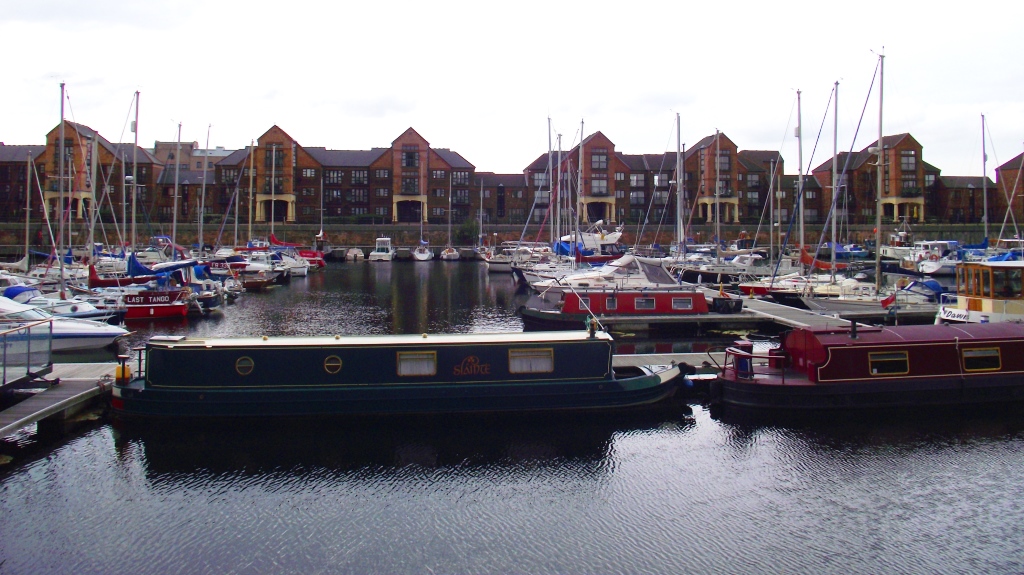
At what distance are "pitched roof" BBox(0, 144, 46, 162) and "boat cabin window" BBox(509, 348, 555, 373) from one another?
4165 inches

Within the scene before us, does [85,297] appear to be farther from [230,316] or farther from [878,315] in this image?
[878,315]

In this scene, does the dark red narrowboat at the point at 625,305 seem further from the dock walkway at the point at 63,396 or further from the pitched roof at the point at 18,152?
the pitched roof at the point at 18,152

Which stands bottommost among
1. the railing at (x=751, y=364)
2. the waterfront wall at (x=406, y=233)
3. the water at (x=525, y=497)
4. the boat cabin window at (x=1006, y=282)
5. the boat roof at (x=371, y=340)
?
the water at (x=525, y=497)

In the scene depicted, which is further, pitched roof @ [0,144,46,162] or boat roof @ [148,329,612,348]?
pitched roof @ [0,144,46,162]

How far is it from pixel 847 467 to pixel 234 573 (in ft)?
43.7

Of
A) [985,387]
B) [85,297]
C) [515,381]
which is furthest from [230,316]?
[985,387]

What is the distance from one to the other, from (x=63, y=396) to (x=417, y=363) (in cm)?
891

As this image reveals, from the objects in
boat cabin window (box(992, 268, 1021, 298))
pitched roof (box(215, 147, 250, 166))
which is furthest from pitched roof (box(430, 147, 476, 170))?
boat cabin window (box(992, 268, 1021, 298))

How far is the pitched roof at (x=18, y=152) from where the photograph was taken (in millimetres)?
105562

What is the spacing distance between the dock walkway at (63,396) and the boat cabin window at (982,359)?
23.6 metres

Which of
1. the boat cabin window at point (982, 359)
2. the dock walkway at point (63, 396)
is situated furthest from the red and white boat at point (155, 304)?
the boat cabin window at point (982, 359)

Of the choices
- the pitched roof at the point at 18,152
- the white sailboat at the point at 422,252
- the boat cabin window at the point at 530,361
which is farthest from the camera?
the pitched roof at the point at 18,152

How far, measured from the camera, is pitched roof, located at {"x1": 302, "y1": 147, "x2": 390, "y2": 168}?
371 feet

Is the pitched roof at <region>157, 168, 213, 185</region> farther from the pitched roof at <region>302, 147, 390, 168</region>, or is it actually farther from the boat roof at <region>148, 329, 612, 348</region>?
the boat roof at <region>148, 329, 612, 348</region>
